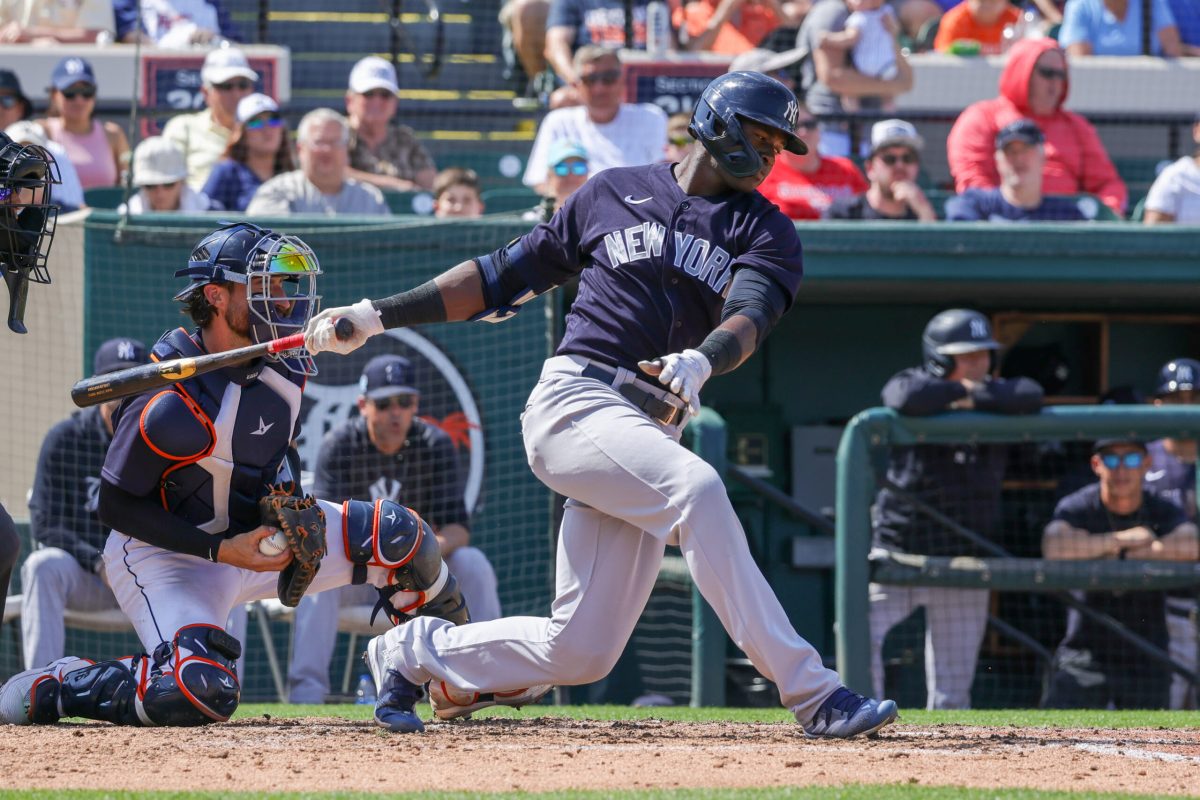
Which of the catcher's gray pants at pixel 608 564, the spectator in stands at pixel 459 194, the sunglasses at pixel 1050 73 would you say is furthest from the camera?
the sunglasses at pixel 1050 73

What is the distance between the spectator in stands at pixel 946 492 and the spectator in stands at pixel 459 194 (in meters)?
2.39

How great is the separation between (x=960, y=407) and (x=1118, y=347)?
9.37ft

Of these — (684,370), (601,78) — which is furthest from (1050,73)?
(684,370)

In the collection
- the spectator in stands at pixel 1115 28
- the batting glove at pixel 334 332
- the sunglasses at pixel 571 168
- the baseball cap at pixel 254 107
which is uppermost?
the spectator in stands at pixel 1115 28

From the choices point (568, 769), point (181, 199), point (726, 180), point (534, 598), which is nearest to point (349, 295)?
point (181, 199)

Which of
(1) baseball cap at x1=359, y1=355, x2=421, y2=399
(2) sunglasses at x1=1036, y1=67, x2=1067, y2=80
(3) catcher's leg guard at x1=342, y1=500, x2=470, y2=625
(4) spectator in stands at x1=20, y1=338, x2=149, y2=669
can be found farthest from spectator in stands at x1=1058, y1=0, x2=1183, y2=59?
(3) catcher's leg guard at x1=342, y1=500, x2=470, y2=625

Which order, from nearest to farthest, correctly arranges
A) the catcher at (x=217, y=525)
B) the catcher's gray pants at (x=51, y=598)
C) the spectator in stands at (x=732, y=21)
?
the catcher at (x=217, y=525)
the catcher's gray pants at (x=51, y=598)
the spectator in stands at (x=732, y=21)

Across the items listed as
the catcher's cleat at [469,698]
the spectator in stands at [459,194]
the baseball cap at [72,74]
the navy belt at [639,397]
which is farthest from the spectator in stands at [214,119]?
the navy belt at [639,397]

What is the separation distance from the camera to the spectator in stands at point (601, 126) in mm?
9078

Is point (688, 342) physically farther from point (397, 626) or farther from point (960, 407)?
point (960, 407)

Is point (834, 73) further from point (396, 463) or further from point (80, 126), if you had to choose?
point (80, 126)

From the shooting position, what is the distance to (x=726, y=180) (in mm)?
4453

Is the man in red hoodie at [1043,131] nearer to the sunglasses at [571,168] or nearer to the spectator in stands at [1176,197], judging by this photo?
the spectator in stands at [1176,197]

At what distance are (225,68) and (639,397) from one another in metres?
5.64
